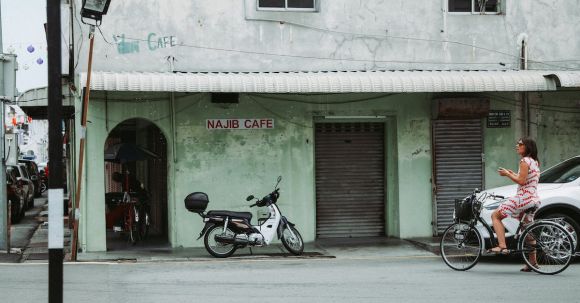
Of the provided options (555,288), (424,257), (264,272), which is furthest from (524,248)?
(264,272)

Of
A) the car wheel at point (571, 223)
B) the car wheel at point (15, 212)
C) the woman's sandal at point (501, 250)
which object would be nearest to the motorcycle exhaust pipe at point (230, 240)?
the woman's sandal at point (501, 250)

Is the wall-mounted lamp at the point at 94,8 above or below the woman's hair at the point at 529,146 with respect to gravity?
above

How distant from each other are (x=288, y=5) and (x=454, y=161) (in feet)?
15.1

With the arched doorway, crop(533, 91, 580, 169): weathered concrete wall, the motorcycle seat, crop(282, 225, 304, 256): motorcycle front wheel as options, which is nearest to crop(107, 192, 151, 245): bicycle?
the arched doorway

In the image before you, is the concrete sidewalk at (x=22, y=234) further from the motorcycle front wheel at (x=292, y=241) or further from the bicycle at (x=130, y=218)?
the motorcycle front wheel at (x=292, y=241)

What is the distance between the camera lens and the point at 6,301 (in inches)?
358

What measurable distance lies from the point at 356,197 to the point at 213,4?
4.82 meters

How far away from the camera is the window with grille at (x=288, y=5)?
52.5 feet

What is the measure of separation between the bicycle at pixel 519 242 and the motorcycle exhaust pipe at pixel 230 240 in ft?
12.0

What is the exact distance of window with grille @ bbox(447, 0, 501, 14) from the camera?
16.7m

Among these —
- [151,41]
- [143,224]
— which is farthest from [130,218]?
[151,41]

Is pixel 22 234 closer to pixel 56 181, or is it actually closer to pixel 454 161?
pixel 454 161

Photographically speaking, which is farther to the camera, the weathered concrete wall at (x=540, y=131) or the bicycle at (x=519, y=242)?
the weathered concrete wall at (x=540, y=131)

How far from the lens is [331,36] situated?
16.0m
